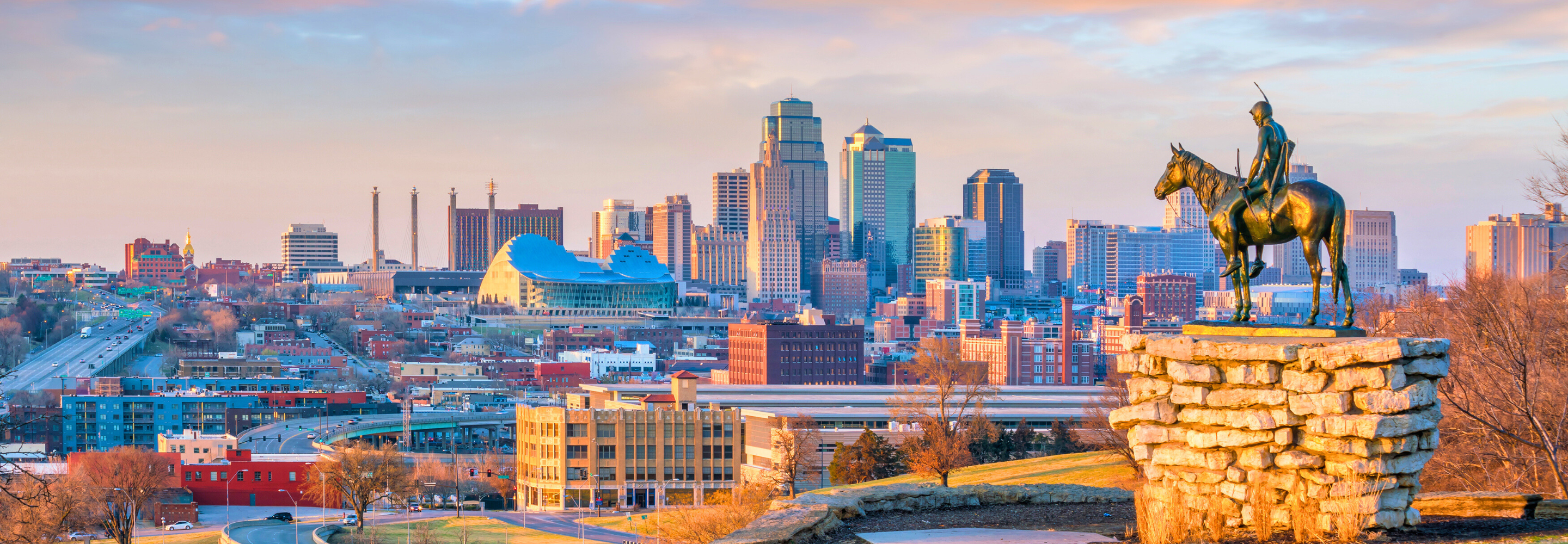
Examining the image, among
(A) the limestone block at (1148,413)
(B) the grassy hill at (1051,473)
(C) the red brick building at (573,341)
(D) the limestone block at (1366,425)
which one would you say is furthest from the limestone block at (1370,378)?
(C) the red brick building at (573,341)

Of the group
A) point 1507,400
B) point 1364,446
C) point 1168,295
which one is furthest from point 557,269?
point 1364,446

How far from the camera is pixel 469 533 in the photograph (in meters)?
46.7

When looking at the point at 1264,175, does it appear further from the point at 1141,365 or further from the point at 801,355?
the point at 801,355

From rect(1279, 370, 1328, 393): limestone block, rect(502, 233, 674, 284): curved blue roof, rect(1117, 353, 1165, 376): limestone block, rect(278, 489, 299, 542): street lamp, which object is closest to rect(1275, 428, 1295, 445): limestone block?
rect(1279, 370, 1328, 393): limestone block

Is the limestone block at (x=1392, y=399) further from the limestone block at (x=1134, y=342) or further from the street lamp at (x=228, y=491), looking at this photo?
the street lamp at (x=228, y=491)

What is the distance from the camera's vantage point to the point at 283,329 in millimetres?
151125

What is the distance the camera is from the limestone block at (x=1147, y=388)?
1058cm

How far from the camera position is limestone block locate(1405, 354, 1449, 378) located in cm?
979

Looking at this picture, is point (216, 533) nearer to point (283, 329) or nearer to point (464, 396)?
point (464, 396)

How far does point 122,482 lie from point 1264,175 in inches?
2135

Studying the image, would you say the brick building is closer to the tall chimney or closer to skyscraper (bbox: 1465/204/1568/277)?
the tall chimney

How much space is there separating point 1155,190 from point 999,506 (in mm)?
3420

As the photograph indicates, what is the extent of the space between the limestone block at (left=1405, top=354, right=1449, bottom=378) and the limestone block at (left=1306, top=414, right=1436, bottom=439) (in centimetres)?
28

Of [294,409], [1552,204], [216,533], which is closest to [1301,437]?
[1552,204]
